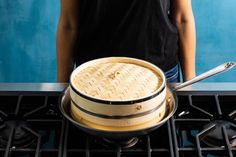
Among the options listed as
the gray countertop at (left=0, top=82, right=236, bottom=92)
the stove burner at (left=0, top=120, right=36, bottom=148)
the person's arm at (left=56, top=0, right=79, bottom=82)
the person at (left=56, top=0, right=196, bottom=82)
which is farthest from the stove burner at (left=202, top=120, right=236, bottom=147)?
the person's arm at (left=56, top=0, right=79, bottom=82)

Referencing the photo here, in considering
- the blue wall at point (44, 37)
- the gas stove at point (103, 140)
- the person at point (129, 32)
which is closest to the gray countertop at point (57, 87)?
the gas stove at point (103, 140)

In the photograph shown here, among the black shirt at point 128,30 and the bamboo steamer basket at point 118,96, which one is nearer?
the bamboo steamer basket at point 118,96

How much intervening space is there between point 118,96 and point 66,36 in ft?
2.12

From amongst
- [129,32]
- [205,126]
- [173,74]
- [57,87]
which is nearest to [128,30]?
[129,32]

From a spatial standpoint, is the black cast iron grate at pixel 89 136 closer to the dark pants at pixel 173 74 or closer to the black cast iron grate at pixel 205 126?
the black cast iron grate at pixel 205 126

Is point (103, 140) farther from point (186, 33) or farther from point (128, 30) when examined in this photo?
point (186, 33)

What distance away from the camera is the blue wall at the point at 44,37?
1.97 m

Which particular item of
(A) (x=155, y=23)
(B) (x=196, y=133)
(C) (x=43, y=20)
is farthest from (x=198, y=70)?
(B) (x=196, y=133)

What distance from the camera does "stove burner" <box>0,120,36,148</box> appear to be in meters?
0.74

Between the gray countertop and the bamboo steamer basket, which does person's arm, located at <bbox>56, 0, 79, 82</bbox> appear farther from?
the bamboo steamer basket

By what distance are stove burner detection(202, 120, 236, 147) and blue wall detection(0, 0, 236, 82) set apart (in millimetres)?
1282

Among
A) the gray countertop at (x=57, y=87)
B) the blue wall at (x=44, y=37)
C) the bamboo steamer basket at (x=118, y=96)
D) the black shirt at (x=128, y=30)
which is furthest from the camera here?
the blue wall at (x=44, y=37)

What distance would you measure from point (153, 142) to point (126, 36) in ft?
1.65

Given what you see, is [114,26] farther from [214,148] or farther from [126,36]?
[214,148]
